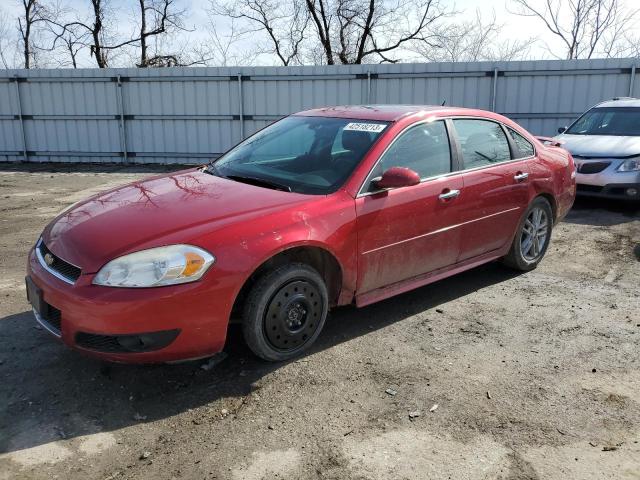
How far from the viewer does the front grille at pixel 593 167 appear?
8.05 meters

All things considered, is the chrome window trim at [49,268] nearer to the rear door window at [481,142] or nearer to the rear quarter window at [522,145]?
the rear door window at [481,142]

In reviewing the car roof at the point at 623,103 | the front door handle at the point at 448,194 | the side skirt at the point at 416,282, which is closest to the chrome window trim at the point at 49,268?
the side skirt at the point at 416,282

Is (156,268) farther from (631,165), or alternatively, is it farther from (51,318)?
(631,165)

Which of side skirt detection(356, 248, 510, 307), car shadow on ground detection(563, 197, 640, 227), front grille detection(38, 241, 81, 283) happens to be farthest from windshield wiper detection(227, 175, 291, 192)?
car shadow on ground detection(563, 197, 640, 227)

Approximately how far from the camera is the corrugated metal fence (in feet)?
41.2

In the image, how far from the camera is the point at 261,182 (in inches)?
155

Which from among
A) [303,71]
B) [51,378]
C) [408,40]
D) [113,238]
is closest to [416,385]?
[113,238]

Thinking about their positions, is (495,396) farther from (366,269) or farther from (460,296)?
(460,296)

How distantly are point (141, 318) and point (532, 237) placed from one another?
153 inches

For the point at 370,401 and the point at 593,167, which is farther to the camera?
the point at 593,167

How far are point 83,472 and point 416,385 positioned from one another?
186 cm

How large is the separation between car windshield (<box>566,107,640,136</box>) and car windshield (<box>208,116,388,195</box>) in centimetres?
631

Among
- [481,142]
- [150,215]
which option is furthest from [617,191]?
[150,215]

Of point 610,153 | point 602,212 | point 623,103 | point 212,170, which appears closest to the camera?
point 212,170
